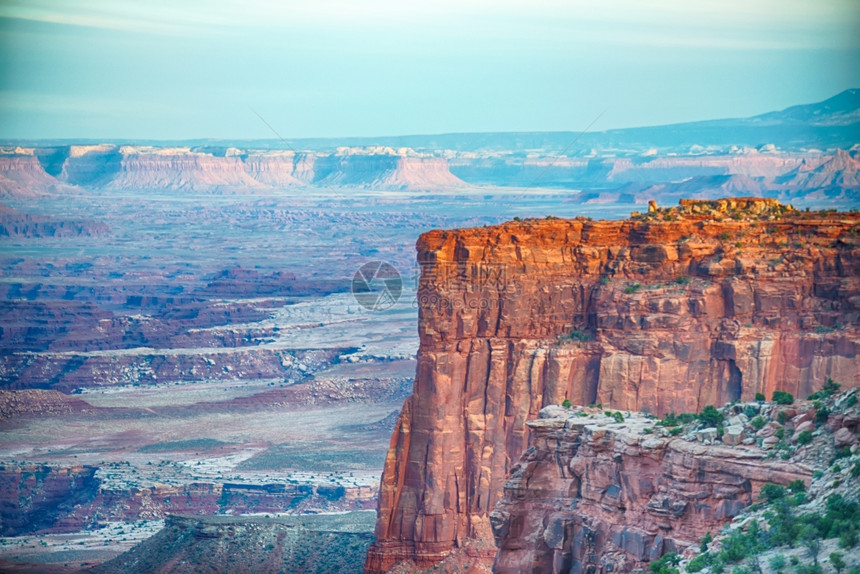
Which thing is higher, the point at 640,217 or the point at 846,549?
the point at 640,217

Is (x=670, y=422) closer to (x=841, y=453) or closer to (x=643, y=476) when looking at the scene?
(x=643, y=476)

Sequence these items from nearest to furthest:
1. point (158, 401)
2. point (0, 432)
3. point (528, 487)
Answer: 1. point (528, 487)
2. point (0, 432)
3. point (158, 401)

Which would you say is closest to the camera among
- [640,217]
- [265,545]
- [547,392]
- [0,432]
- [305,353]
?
[547,392]

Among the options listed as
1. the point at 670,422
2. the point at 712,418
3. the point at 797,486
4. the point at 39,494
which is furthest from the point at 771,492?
the point at 39,494

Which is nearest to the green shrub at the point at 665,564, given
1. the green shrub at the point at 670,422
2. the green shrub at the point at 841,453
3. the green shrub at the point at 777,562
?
the green shrub at the point at 777,562

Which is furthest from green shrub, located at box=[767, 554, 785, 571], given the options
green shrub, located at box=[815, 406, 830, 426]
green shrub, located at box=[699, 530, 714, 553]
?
green shrub, located at box=[815, 406, 830, 426]

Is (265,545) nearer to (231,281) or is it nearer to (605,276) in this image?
Answer: (605,276)

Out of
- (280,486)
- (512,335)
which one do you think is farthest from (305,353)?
(512,335)

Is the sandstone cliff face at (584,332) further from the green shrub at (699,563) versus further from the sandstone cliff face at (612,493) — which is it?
the green shrub at (699,563)
